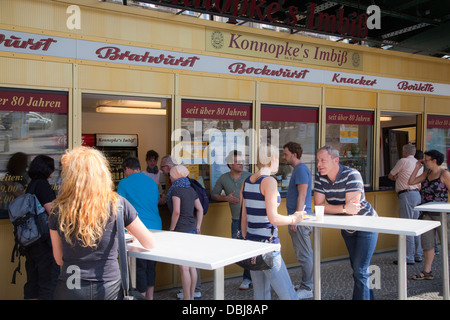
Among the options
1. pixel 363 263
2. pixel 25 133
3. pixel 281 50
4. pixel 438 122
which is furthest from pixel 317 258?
pixel 438 122

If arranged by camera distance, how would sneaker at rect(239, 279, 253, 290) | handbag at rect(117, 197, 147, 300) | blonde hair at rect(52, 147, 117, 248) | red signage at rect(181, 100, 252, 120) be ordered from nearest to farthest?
blonde hair at rect(52, 147, 117, 248) < handbag at rect(117, 197, 147, 300) < sneaker at rect(239, 279, 253, 290) < red signage at rect(181, 100, 252, 120)

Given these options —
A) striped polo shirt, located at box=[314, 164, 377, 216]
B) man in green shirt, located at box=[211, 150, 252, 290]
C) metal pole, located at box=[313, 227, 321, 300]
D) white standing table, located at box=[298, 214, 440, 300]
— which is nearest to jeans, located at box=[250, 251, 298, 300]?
white standing table, located at box=[298, 214, 440, 300]

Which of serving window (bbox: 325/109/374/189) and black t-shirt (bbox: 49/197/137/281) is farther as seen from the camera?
serving window (bbox: 325/109/374/189)

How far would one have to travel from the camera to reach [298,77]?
22.5 ft

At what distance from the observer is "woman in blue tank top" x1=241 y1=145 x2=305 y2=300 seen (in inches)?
142

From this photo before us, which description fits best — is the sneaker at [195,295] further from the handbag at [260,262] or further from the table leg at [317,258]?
the handbag at [260,262]

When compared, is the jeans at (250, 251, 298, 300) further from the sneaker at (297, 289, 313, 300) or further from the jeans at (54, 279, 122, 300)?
the sneaker at (297, 289, 313, 300)

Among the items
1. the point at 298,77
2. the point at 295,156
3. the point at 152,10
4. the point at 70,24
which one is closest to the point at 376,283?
the point at 295,156

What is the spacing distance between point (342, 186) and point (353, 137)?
3.51 m

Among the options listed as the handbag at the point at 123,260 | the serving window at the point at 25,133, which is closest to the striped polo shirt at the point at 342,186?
the handbag at the point at 123,260

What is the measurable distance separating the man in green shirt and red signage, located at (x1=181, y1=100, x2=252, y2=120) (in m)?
0.63
